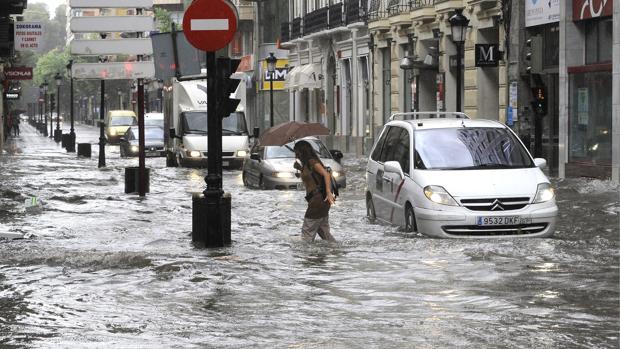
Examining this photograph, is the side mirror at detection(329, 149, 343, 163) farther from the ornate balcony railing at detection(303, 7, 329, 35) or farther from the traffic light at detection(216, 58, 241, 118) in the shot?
the ornate balcony railing at detection(303, 7, 329, 35)

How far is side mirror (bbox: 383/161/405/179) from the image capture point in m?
16.7

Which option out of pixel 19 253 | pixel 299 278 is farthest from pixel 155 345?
pixel 19 253

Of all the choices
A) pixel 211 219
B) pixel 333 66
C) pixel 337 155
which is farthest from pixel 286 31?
pixel 211 219

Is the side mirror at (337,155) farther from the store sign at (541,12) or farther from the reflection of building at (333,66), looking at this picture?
the reflection of building at (333,66)

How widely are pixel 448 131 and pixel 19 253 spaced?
19.9ft

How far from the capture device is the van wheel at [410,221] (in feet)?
52.7

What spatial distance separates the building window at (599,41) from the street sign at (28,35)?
867 inches

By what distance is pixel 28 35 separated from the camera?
148 ft

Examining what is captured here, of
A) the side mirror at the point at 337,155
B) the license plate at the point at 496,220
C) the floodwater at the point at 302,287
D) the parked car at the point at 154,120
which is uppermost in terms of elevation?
the parked car at the point at 154,120

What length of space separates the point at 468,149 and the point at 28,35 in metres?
31.2

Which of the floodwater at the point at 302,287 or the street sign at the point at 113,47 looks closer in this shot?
the floodwater at the point at 302,287

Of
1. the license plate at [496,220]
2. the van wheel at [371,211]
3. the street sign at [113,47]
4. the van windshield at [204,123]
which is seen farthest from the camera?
the van windshield at [204,123]

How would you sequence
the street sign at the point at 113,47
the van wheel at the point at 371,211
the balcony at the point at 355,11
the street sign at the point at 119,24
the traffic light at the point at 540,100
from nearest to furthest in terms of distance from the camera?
the van wheel at the point at 371,211 → the street sign at the point at 119,24 → the street sign at the point at 113,47 → the traffic light at the point at 540,100 → the balcony at the point at 355,11

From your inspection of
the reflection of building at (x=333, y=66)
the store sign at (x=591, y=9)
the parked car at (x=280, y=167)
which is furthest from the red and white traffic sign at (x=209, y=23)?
the reflection of building at (x=333, y=66)
